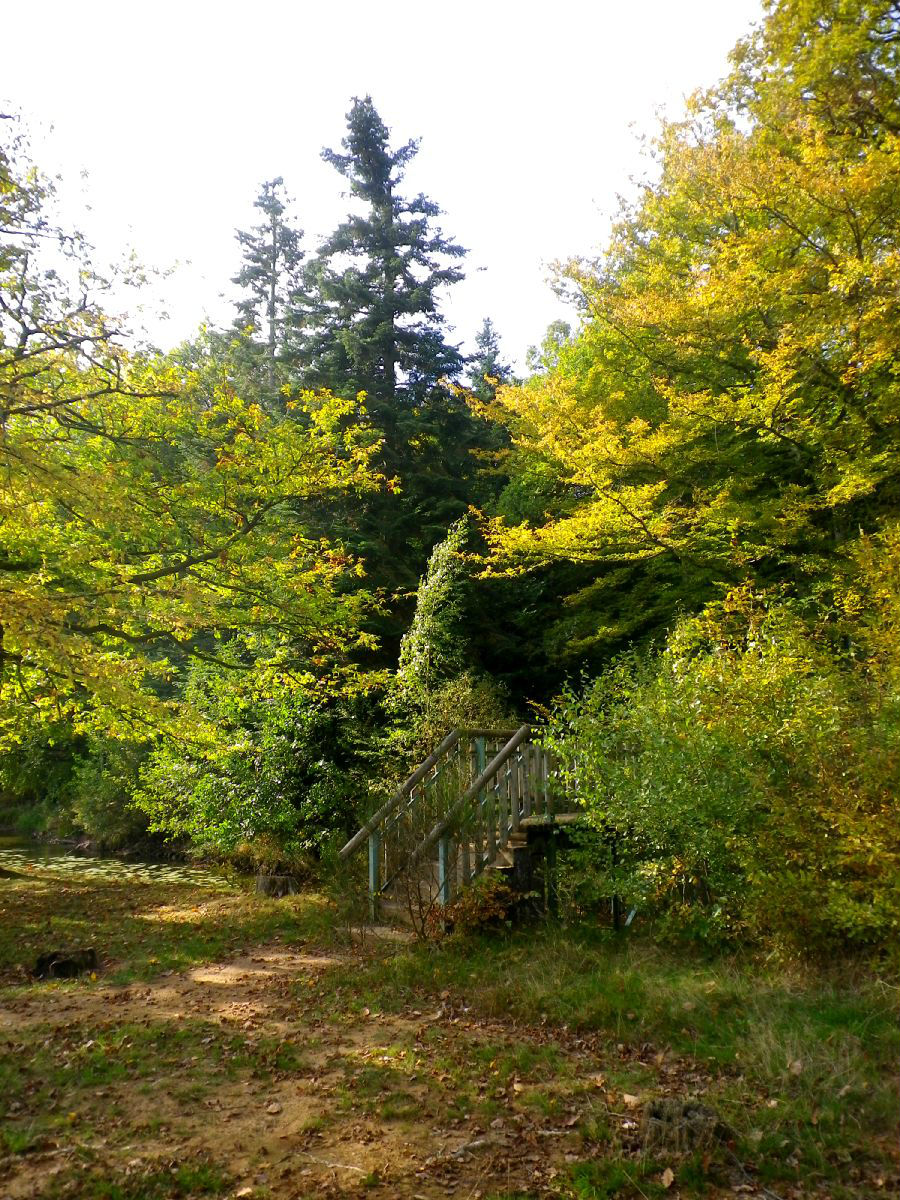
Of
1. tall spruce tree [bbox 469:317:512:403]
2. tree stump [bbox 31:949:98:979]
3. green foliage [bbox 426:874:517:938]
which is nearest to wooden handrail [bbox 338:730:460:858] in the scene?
green foliage [bbox 426:874:517:938]

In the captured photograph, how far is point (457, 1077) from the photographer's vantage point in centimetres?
492

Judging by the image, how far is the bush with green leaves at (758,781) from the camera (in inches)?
203

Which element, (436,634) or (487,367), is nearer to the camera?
(436,634)

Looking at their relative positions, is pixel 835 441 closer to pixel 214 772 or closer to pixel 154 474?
pixel 154 474

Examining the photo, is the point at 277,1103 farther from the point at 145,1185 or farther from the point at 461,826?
the point at 461,826

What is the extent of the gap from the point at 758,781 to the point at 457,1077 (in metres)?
2.74

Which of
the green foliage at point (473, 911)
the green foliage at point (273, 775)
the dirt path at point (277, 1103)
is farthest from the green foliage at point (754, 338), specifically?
the dirt path at point (277, 1103)

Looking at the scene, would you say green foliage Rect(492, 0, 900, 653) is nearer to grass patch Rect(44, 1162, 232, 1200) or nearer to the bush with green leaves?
the bush with green leaves

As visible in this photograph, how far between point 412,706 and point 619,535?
13.6ft

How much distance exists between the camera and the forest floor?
377cm

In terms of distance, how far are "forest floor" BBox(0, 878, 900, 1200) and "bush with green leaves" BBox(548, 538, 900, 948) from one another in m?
0.48

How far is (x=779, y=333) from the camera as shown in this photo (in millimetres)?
10617

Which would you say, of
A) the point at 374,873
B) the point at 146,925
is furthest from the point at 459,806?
the point at 146,925

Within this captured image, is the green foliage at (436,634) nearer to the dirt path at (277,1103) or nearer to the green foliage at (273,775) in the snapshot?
the green foliage at (273,775)
